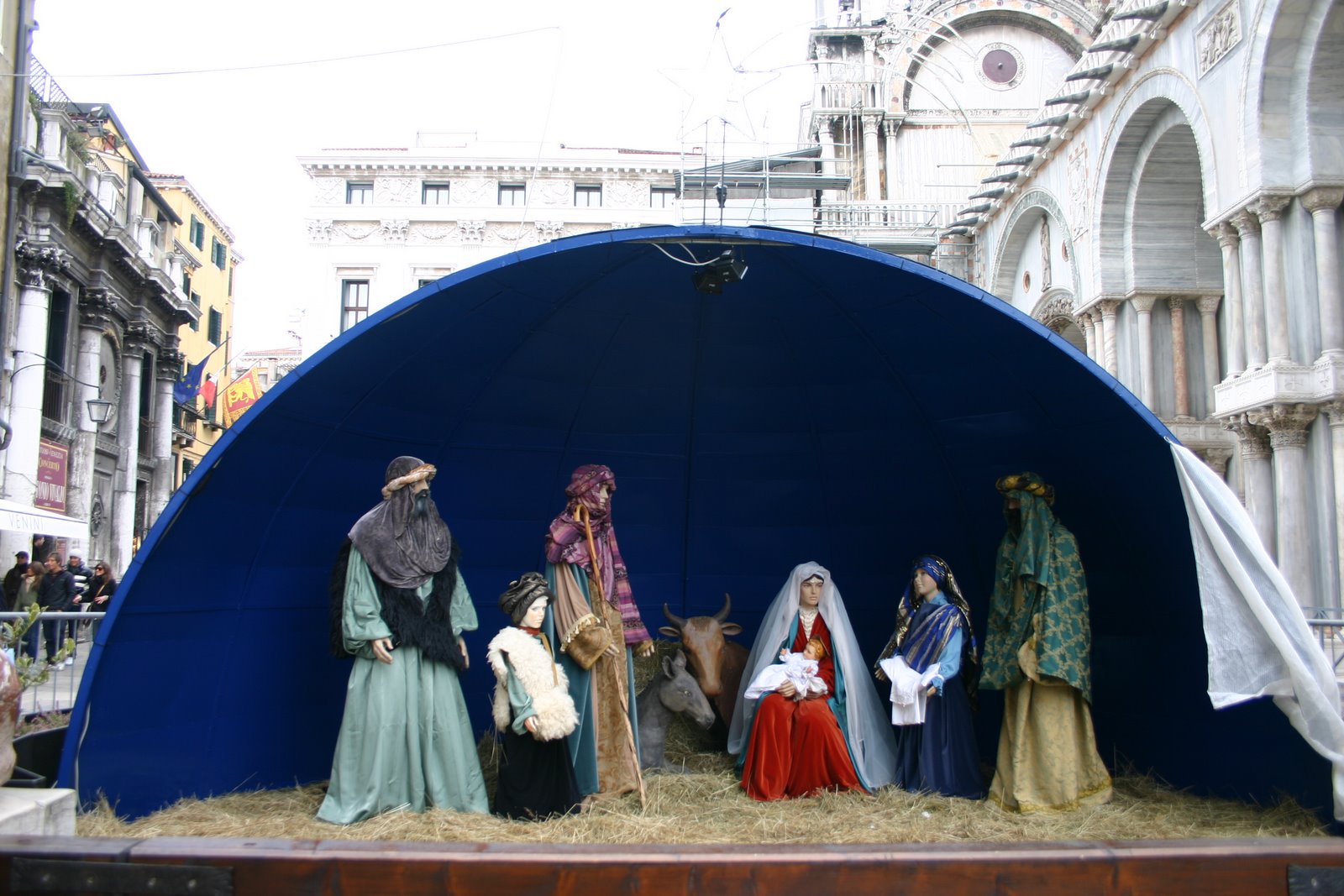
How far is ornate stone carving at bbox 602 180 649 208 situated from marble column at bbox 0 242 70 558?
19.0 m

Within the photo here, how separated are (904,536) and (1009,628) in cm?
198

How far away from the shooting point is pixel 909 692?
6078mm

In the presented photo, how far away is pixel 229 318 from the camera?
41.4 metres

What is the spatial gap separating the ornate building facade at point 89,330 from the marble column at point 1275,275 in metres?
15.1

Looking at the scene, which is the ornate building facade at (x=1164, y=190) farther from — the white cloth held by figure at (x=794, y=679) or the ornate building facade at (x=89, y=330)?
the ornate building facade at (x=89, y=330)

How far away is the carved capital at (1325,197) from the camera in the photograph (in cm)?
1041

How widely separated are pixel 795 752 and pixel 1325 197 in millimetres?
8758

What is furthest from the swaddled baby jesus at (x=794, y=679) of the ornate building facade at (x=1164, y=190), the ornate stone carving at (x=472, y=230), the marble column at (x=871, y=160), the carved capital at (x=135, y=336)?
the ornate stone carving at (x=472, y=230)

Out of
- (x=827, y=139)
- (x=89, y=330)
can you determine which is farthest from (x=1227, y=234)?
(x=89, y=330)

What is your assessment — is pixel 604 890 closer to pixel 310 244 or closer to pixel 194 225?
pixel 310 244

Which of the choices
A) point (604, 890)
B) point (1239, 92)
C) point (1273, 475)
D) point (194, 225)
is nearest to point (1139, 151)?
point (1239, 92)

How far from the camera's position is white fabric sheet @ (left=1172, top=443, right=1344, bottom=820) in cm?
472

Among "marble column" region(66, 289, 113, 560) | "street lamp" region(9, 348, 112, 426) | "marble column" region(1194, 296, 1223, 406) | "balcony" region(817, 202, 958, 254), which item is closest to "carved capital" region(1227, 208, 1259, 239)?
"marble column" region(1194, 296, 1223, 406)

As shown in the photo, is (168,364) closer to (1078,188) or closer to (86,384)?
(86,384)
